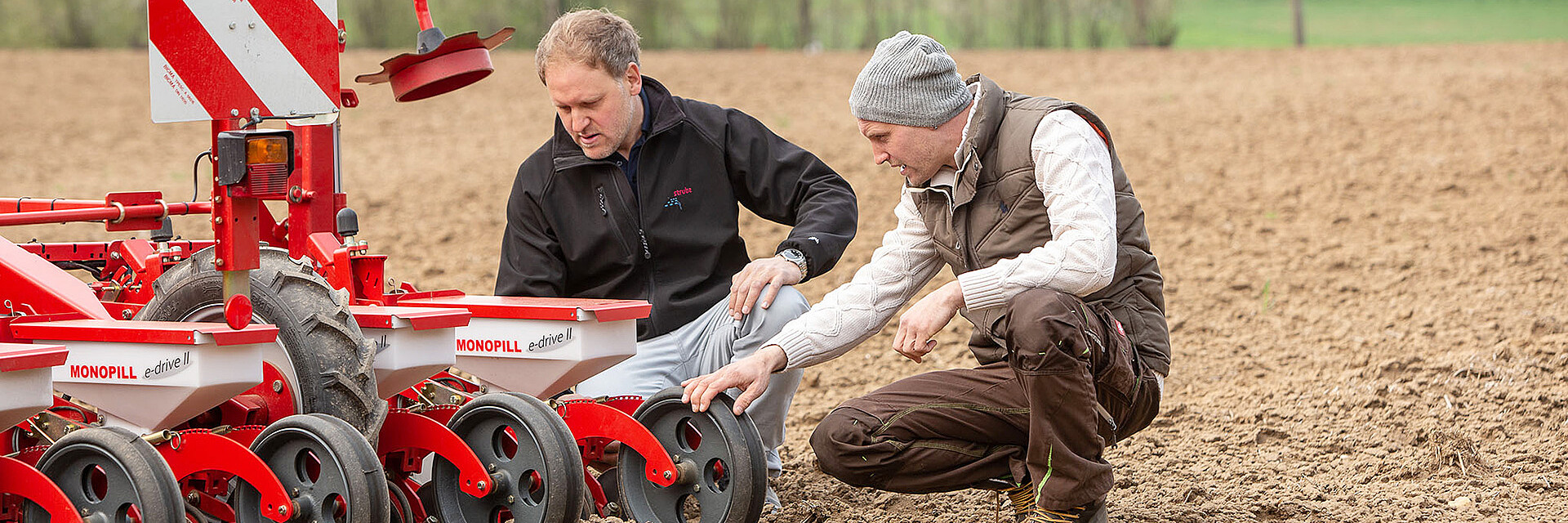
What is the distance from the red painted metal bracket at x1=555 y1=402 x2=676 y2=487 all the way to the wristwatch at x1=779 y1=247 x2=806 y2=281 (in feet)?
2.29

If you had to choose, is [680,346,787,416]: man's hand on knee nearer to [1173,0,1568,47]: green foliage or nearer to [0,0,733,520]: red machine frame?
[0,0,733,520]: red machine frame

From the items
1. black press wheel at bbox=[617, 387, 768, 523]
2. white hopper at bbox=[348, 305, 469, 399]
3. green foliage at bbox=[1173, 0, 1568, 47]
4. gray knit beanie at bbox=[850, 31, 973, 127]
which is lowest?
black press wheel at bbox=[617, 387, 768, 523]

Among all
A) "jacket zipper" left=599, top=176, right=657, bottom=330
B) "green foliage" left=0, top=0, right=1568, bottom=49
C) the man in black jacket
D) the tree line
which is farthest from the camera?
the tree line

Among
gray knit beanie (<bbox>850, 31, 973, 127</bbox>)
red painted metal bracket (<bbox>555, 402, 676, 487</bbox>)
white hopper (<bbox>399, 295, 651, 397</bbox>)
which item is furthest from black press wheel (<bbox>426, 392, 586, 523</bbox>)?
gray knit beanie (<bbox>850, 31, 973, 127</bbox>)

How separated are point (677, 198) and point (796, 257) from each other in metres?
0.45

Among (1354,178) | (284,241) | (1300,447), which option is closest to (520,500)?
(284,241)

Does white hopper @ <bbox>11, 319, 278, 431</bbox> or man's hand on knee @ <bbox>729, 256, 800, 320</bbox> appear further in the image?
man's hand on knee @ <bbox>729, 256, 800, 320</bbox>

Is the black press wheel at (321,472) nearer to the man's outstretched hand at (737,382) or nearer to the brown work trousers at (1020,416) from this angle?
the man's outstretched hand at (737,382)

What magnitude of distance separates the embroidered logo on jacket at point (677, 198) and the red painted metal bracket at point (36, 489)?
1871 mm

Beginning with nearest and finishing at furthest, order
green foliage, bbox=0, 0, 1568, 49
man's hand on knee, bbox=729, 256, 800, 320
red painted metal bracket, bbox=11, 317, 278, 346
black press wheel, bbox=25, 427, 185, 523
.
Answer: black press wheel, bbox=25, 427, 185, 523 < red painted metal bracket, bbox=11, 317, 278, 346 < man's hand on knee, bbox=729, 256, 800, 320 < green foliage, bbox=0, 0, 1568, 49

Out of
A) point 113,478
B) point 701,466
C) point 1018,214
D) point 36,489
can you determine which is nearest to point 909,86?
point 1018,214

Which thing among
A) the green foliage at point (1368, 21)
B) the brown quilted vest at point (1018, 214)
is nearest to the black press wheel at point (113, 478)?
the brown quilted vest at point (1018, 214)

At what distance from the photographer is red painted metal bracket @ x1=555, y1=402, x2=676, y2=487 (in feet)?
11.5

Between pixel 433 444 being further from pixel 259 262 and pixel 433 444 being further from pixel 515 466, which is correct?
pixel 259 262
